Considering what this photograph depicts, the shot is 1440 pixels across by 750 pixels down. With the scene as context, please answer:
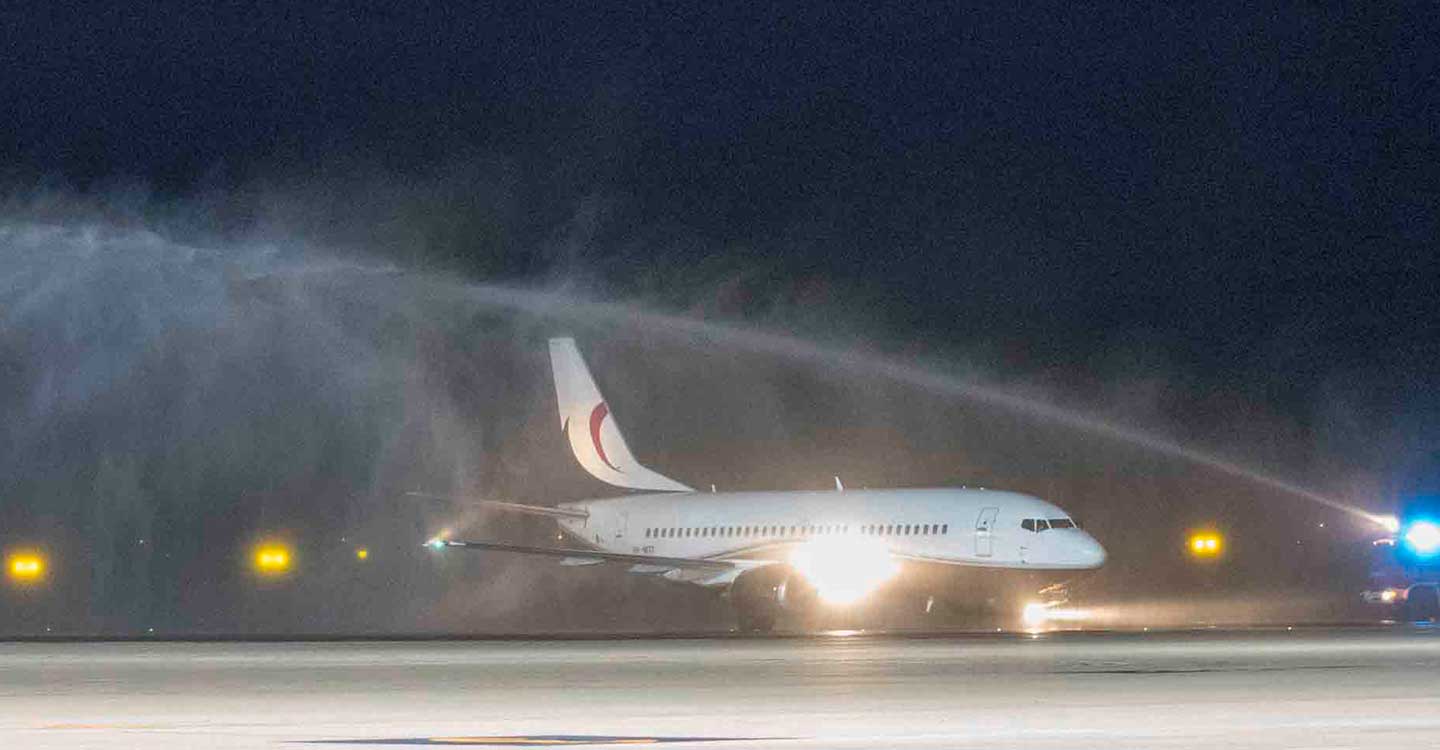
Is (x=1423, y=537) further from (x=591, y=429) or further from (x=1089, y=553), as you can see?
(x=591, y=429)

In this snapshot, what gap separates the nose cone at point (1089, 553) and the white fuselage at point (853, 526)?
0.03 m

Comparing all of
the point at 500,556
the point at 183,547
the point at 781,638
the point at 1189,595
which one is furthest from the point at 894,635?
the point at 183,547

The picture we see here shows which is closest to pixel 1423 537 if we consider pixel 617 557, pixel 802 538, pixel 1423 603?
pixel 1423 603

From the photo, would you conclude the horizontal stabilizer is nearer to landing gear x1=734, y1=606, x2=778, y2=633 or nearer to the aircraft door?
landing gear x1=734, y1=606, x2=778, y2=633

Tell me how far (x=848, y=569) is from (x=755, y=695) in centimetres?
3465

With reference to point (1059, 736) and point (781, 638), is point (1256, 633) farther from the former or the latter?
point (1059, 736)

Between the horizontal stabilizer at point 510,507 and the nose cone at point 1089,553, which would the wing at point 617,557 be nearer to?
the horizontal stabilizer at point 510,507

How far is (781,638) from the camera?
168 ft

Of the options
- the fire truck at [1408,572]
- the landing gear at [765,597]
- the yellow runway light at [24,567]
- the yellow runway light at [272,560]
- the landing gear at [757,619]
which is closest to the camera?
the fire truck at [1408,572]

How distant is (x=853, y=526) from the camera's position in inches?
2525

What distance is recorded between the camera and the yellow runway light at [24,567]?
69438 millimetres

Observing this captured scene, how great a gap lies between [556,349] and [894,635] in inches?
1296

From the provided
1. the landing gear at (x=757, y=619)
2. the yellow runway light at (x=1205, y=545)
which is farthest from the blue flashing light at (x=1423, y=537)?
the yellow runway light at (x=1205, y=545)

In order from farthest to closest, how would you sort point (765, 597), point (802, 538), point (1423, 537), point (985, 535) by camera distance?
point (802, 538) → point (765, 597) → point (985, 535) → point (1423, 537)
